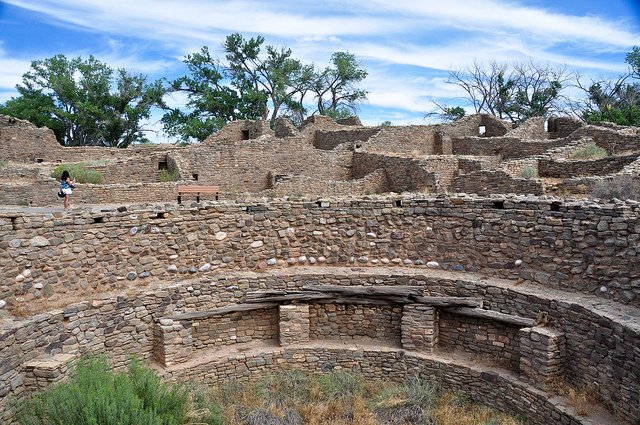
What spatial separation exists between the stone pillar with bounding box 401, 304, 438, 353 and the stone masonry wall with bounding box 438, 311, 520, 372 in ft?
0.55

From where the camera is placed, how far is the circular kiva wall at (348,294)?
6.80 metres

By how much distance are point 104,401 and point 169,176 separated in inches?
457

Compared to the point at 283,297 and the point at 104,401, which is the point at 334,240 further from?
the point at 104,401

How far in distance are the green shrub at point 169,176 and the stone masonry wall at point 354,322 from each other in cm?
886

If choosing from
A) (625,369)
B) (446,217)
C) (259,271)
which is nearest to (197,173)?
(259,271)

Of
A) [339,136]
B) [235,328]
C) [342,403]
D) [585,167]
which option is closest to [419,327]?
[342,403]

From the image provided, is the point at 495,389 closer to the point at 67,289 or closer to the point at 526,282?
the point at 526,282

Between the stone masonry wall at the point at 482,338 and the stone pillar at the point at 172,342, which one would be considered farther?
the stone pillar at the point at 172,342

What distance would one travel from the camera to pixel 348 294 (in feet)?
27.2

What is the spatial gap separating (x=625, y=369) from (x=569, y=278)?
5.23 feet

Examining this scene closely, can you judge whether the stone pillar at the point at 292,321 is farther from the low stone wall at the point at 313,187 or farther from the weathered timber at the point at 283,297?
the low stone wall at the point at 313,187

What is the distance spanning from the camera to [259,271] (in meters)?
8.64

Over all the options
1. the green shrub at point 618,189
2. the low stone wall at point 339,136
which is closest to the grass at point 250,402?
the green shrub at point 618,189

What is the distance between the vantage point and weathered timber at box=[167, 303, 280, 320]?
7879mm
